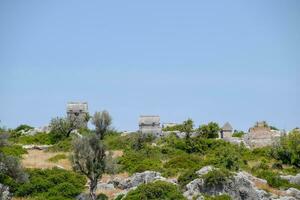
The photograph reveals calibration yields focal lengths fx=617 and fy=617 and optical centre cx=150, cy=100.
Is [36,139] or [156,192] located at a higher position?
[36,139]

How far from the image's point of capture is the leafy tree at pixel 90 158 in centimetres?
3148

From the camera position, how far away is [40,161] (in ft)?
141

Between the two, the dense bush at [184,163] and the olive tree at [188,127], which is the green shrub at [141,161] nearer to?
the dense bush at [184,163]

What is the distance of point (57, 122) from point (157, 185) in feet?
90.4

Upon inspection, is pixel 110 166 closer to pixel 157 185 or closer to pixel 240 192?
pixel 157 185

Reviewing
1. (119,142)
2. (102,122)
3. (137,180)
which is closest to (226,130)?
(119,142)

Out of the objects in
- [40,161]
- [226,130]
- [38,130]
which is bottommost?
[40,161]

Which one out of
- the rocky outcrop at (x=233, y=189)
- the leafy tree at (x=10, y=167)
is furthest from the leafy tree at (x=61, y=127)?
the rocky outcrop at (x=233, y=189)

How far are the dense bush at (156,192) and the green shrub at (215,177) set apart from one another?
5.58 feet

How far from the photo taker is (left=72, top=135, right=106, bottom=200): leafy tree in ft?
103

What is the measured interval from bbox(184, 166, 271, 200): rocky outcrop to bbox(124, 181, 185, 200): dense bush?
1145mm

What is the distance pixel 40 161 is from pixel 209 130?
17.1 m

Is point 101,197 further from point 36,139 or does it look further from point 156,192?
point 36,139

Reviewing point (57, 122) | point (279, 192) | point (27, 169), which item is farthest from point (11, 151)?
point (279, 192)
